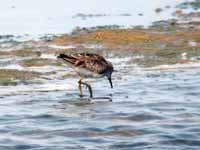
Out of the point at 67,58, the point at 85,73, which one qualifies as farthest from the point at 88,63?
the point at 67,58

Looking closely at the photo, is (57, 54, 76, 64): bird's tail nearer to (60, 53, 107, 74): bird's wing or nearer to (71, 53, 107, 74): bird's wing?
(60, 53, 107, 74): bird's wing

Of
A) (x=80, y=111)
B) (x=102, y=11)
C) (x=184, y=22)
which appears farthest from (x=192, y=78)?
(x=102, y=11)

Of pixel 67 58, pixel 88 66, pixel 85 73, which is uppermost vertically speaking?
pixel 67 58

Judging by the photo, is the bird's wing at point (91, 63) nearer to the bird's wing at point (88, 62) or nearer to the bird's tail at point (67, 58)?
the bird's wing at point (88, 62)

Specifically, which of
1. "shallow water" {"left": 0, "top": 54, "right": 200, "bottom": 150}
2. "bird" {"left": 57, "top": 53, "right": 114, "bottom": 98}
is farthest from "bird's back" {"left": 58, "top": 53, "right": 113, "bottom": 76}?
"shallow water" {"left": 0, "top": 54, "right": 200, "bottom": 150}

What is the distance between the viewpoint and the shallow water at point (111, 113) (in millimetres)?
11242

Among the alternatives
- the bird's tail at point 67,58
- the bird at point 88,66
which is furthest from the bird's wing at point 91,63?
the bird's tail at point 67,58

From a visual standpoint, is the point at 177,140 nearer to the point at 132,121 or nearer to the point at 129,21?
the point at 132,121

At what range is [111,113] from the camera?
43.9ft

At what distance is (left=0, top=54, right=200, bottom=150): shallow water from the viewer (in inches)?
443

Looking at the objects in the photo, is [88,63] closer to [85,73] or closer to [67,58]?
[85,73]

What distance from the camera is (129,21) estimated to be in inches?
1099

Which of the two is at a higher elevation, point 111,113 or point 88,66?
point 88,66

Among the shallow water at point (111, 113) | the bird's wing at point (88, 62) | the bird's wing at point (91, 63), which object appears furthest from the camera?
the bird's wing at point (91, 63)
